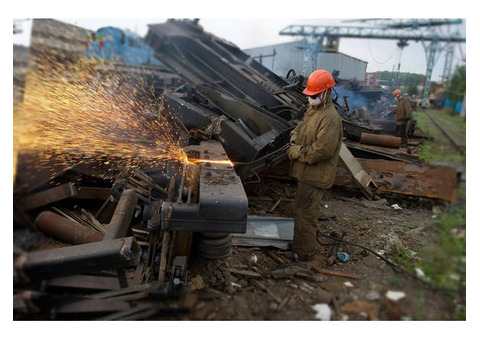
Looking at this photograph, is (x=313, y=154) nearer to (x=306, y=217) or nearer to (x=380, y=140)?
(x=306, y=217)

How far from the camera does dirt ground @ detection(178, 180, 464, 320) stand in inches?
88.1

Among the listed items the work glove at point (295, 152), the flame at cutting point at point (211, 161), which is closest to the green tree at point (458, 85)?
the work glove at point (295, 152)

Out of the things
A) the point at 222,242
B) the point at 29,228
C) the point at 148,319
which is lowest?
the point at 148,319

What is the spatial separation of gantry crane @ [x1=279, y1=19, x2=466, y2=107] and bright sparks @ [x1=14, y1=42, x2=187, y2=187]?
1804 millimetres

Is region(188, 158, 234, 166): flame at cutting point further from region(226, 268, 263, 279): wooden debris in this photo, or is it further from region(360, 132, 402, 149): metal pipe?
region(360, 132, 402, 149): metal pipe

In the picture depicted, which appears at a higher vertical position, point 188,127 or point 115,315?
point 188,127

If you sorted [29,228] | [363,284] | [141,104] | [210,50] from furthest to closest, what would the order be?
[141,104] < [210,50] < [363,284] < [29,228]

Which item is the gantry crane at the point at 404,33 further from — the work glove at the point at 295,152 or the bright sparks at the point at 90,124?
the bright sparks at the point at 90,124

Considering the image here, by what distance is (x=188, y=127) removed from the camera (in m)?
4.58

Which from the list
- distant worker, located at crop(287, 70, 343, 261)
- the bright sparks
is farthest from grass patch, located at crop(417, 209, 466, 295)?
the bright sparks

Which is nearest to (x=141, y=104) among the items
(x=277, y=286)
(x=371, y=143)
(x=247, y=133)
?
(x=247, y=133)

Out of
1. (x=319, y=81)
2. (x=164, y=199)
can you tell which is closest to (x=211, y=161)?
(x=164, y=199)

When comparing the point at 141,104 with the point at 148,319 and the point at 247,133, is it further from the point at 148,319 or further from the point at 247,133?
the point at 148,319

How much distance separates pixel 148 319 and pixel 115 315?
0.78ft
